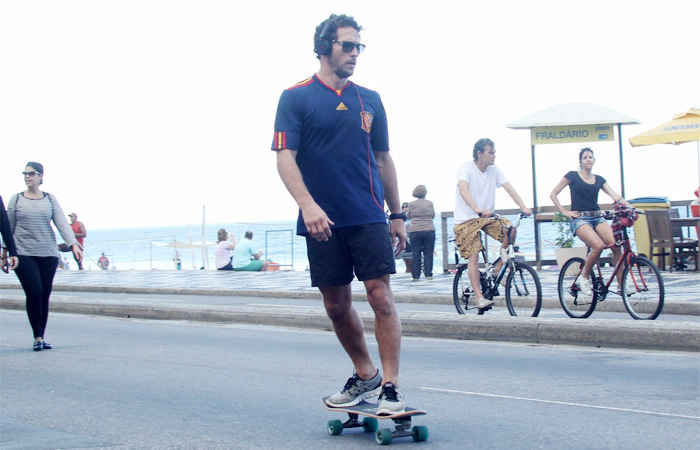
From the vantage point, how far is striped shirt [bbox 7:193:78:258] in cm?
902

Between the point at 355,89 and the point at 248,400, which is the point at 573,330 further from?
the point at 355,89

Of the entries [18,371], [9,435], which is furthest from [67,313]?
[9,435]

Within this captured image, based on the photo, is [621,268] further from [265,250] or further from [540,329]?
[265,250]

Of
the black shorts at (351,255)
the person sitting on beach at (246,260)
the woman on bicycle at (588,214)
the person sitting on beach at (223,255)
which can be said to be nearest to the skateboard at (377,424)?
the black shorts at (351,255)

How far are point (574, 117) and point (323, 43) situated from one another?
14959 mm

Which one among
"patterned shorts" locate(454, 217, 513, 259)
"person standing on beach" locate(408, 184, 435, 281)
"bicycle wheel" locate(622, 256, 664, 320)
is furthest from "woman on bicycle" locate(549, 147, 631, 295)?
"person standing on beach" locate(408, 184, 435, 281)

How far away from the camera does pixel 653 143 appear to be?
18969 millimetres

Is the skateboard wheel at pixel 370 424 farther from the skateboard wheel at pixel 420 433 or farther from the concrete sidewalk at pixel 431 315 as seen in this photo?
the concrete sidewalk at pixel 431 315

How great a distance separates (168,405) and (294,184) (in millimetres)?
2082

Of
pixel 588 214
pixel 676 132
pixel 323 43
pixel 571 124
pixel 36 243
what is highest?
pixel 571 124

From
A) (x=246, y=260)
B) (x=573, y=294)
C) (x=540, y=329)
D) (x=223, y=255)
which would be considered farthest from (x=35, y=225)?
(x=223, y=255)

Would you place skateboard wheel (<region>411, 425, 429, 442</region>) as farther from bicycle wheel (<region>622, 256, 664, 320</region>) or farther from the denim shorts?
the denim shorts

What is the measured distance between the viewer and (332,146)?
15.4 feet

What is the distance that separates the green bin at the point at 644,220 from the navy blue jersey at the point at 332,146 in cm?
1287
